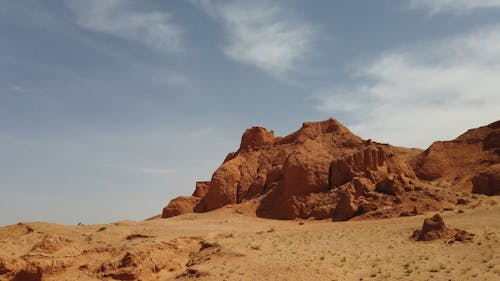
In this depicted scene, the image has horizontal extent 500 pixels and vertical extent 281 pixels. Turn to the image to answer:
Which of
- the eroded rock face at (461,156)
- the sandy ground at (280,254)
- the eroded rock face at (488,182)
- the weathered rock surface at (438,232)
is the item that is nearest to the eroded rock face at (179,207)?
the sandy ground at (280,254)

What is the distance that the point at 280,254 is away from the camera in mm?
17562

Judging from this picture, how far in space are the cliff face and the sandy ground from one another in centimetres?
374

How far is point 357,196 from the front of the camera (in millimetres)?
28781

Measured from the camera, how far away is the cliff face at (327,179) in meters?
27.6

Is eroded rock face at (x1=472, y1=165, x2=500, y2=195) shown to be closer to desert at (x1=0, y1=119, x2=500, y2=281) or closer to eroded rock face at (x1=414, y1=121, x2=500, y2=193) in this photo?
desert at (x1=0, y1=119, x2=500, y2=281)

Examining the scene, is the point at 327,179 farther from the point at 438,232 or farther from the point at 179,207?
the point at 179,207

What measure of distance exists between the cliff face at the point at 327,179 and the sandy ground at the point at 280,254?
3.74 metres

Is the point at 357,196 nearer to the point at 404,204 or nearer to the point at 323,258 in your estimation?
the point at 404,204

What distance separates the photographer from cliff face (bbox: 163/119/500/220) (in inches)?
1085

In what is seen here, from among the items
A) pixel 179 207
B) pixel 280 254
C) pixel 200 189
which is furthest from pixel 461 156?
pixel 280 254

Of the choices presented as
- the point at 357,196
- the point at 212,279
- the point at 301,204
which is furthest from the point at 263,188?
the point at 212,279

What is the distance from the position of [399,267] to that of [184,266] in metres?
8.28

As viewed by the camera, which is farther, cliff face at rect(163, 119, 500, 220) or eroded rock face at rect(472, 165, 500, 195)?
eroded rock face at rect(472, 165, 500, 195)

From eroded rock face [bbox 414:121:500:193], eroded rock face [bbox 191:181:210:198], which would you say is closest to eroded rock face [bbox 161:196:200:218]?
eroded rock face [bbox 191:181:210:198]
